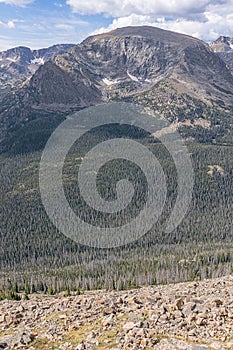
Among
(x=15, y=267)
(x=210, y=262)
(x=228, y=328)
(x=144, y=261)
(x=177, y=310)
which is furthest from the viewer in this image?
(x=15, y=267)

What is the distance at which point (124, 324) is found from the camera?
47.2 metres

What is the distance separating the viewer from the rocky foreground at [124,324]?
1651 inches

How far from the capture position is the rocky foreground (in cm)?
4194

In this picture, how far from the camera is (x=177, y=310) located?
1934 inches

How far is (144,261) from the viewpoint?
180m

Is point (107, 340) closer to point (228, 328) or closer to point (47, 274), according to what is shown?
point (228, 328)

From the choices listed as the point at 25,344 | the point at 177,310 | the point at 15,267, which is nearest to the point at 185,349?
the point at 177,310

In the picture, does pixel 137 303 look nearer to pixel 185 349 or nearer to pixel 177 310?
pixel 177 310

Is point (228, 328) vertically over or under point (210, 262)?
over

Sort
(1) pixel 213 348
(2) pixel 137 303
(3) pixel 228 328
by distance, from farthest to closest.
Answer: (2) pixel 137 303
(3) pixel 228 328
(1) pixel 213 348

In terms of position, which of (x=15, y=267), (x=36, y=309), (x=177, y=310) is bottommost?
(x=15, y=267)

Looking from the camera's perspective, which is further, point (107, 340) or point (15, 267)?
point (15, 267)

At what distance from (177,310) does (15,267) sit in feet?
542

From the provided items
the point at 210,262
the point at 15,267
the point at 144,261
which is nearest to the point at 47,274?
the point at 15,267
